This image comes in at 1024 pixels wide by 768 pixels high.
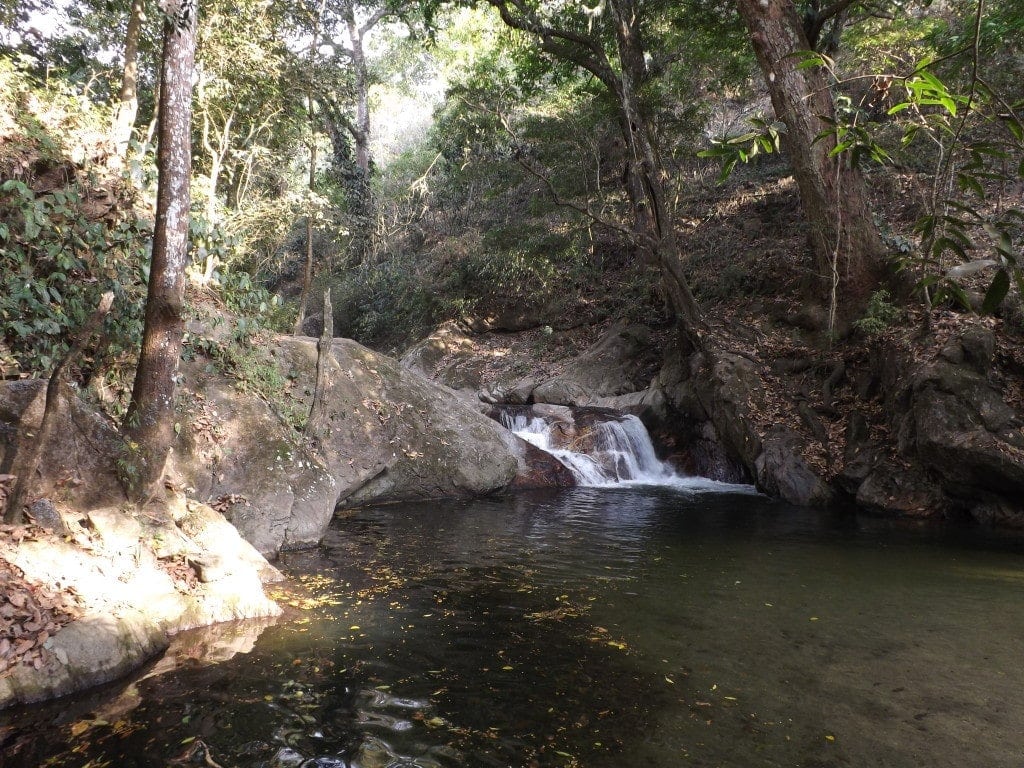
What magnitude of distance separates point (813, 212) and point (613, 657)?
34.5 feet

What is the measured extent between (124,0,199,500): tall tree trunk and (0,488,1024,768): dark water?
5.81 feet

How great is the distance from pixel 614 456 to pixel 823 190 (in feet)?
22.2

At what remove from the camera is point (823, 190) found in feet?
40.2

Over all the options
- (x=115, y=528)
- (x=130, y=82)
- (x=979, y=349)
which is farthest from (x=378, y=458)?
(x=979, y=349)

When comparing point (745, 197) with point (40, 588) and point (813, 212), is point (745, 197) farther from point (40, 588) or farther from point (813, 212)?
point (40, 588)

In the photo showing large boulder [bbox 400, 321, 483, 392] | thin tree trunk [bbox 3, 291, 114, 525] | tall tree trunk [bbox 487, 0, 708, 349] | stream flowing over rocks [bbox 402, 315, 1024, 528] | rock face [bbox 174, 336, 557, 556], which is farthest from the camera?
large boulder [bbox 400, 321, 483, 392]

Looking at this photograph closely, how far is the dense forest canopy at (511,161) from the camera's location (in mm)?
6613

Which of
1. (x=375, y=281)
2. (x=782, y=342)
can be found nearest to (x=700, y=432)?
(x=782, y=342)

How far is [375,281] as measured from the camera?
2500 cm

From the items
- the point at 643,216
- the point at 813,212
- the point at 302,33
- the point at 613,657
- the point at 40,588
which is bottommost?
the point at 613,657

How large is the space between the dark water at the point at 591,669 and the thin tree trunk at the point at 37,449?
159 cm

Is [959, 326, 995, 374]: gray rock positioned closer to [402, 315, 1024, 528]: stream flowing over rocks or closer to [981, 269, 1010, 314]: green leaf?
[402, 315, 1024, 528]: stream flowing over rocks

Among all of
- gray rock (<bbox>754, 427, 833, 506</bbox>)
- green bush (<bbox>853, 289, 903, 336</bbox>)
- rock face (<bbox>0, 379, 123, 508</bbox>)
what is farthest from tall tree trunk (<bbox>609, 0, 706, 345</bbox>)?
rock face (<bbox>0, 379, 123, 508</bbox>)

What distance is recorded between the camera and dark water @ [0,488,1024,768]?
3748mm
